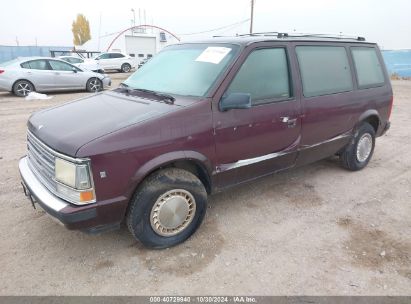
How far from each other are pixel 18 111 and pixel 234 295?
28.6 ft

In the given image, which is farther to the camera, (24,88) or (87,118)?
(24,88)

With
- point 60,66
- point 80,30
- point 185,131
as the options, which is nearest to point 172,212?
point 185,131

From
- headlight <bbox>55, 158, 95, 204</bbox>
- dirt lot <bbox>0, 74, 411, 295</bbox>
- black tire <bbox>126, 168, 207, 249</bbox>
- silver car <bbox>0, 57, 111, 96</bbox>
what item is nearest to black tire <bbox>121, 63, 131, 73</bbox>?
silver car <bbox>0, 57, 111, 96</bbox>

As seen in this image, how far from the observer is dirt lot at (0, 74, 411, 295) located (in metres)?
2.66

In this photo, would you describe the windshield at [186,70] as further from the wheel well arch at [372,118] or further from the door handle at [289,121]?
the wheel well arch at [372,118]

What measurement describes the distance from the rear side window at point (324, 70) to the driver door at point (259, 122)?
0.28m

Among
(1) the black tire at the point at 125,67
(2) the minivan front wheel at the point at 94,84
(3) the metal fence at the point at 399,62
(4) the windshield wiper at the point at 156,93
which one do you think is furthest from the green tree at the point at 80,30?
(4) the windshield wiper at the point at 156,93

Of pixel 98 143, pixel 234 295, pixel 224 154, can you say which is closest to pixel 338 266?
pixel 234 295

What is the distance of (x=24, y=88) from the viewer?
1175 cm

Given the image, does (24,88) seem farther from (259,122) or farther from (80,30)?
(80,30)

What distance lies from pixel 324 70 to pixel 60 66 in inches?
429

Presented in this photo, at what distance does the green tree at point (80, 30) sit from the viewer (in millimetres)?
71938

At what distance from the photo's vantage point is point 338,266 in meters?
2.90

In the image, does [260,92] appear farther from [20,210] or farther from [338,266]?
[20,210]
